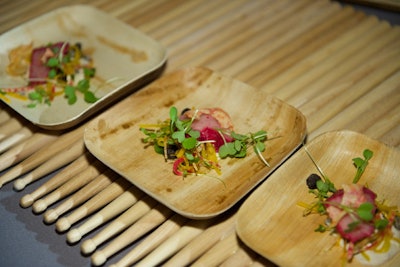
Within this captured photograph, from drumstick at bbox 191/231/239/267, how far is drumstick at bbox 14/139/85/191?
519 mm

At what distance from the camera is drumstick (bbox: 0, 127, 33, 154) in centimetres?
149

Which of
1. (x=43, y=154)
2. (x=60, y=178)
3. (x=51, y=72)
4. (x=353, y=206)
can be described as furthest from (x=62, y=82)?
(x=353, y=206)

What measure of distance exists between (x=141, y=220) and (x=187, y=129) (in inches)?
10.4

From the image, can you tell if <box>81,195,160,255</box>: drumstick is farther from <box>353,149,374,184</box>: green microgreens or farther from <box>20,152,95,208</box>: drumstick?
<box>353,149,374,184</box>: green microgreens

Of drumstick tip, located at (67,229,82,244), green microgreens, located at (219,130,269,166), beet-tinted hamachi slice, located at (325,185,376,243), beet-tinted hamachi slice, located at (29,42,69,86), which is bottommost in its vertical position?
beet-tinted hamachi slice, located at (325,185,376,243)

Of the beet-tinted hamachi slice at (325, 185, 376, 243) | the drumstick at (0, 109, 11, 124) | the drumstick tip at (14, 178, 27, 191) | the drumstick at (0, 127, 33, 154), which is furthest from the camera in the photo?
the drumstick at (0, 109, 11, 124)

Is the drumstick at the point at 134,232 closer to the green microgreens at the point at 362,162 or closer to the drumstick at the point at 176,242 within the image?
the drumstick at the point at 176,242

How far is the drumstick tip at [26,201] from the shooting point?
1.33 m

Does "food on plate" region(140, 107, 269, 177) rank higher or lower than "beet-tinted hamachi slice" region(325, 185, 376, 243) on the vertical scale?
higher

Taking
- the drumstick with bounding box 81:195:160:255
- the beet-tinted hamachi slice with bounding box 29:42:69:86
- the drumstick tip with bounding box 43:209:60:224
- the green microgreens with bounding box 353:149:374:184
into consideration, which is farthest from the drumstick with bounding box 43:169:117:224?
the green microgreens with bounding box 353:149:374:184

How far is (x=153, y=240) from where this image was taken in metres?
1.19

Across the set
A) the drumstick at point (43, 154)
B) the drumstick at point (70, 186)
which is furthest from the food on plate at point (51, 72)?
the drumstick at point (70, 186)

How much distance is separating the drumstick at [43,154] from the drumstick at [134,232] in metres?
0.37

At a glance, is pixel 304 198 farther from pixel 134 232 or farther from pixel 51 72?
pixel 51 72
